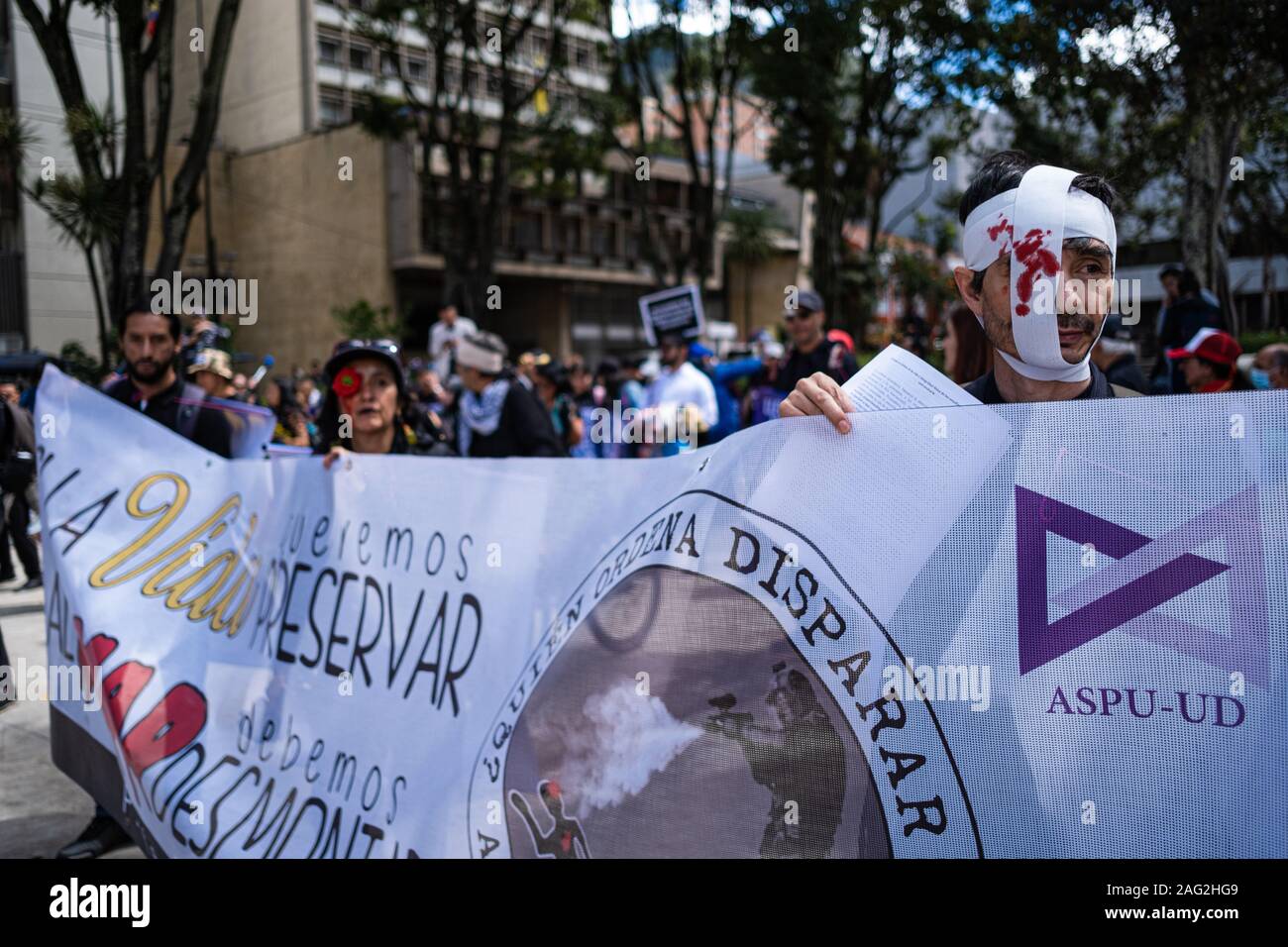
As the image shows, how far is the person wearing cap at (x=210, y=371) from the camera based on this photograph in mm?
7430

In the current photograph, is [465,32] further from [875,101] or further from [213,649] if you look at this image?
[213,649]

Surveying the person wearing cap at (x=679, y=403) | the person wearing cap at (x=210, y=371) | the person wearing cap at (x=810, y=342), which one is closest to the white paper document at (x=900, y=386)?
the person wearing cap at (x=810, y=342)

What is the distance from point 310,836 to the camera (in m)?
2.85

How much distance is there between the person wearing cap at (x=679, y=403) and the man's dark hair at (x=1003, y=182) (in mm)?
5772

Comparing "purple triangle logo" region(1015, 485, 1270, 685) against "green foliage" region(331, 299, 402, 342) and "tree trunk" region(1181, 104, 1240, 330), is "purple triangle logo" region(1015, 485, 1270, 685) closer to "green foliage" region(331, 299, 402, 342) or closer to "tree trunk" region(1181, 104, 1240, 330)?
"tree trunk" region(1181, 104, 1240, 330)

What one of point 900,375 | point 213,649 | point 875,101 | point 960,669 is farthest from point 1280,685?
point 875,101

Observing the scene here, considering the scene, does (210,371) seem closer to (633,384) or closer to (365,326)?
(633,384)

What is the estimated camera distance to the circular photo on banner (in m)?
1.92

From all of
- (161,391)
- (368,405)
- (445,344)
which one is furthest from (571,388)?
(368,405)

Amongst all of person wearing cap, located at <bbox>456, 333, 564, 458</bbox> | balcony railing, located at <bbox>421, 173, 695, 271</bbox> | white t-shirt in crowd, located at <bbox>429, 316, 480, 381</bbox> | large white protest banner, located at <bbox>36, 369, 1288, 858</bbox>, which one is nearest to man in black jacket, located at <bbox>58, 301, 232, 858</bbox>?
large white protest banner, located at <bbox>36, 369, 1288, 858</bbox>

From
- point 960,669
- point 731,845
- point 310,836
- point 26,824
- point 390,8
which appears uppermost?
point 390,8

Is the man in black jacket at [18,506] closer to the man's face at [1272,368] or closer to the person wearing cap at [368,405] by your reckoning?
the person wearing cap at [368,405]
